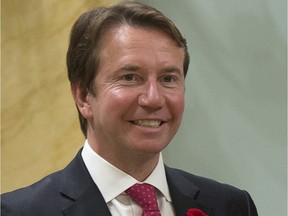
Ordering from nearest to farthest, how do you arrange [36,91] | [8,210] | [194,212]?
[8,210]
[194,212]
[36,91]

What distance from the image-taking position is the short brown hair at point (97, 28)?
6.25 feet

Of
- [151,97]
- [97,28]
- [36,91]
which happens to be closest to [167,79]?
[151,97]

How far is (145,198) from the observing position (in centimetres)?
186

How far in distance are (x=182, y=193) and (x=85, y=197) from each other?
300 millimetres

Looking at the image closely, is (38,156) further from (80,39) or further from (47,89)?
(80,39)

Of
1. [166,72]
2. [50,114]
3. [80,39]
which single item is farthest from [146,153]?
[50,114]

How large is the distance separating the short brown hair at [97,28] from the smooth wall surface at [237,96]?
0.90 metres

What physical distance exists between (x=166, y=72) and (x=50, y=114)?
3.30 feet

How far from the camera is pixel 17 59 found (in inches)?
110

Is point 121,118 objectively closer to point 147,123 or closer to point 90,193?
point 147,123

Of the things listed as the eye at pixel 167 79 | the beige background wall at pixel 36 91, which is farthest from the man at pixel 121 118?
the beige background wall at pixel 36 91

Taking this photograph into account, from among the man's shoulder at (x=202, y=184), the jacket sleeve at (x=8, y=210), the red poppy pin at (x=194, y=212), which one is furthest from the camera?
the man's shoulder at (x=202, y=184)

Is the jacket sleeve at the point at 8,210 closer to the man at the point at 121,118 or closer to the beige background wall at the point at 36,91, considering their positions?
the man at the point at 121,118

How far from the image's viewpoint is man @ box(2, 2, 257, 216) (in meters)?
1.81
